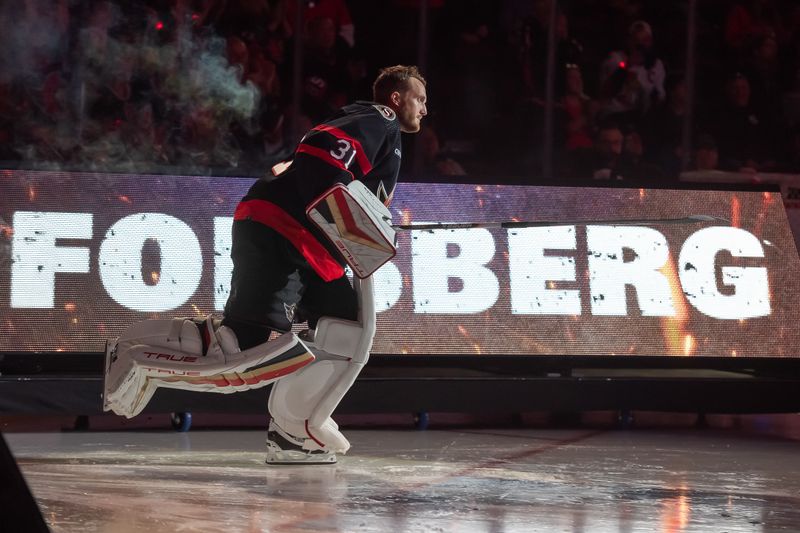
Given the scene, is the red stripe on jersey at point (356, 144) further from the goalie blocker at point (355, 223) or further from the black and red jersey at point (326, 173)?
the goalie blocker at point (355, 223)

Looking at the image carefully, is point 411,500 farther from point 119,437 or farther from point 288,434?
point 119,437

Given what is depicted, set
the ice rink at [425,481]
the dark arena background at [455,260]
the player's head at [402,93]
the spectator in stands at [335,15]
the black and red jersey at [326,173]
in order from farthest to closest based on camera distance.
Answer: the spectator in stands at [335,15] < the player's head at [402,93] < the black and red jersey at [326,173] < the dark arena background at [455,260] < the ice rink at [425,481]

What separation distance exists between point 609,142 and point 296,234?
4.24m

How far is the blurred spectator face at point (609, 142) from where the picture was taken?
25.1 feet

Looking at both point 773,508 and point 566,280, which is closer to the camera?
point 773,508

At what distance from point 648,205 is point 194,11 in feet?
10.5

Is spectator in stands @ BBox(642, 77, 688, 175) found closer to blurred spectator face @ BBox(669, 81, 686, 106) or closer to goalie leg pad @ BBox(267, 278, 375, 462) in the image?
blurred spectator face @ BBox(669, 81, 686, 106)

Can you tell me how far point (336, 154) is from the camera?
12.3ft

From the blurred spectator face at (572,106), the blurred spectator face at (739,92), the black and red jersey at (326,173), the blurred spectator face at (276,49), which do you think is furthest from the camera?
the blurred spectator face at (739,92)

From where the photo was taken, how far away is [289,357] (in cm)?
382

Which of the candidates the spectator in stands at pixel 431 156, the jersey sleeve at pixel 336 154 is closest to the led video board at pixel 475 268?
the jersey sleeve at pixel 336 154

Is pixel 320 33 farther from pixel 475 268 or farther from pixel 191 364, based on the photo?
pixel 191 364

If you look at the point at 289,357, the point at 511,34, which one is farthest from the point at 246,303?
the point at 511,34

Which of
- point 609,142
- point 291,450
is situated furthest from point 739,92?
point 291,450
